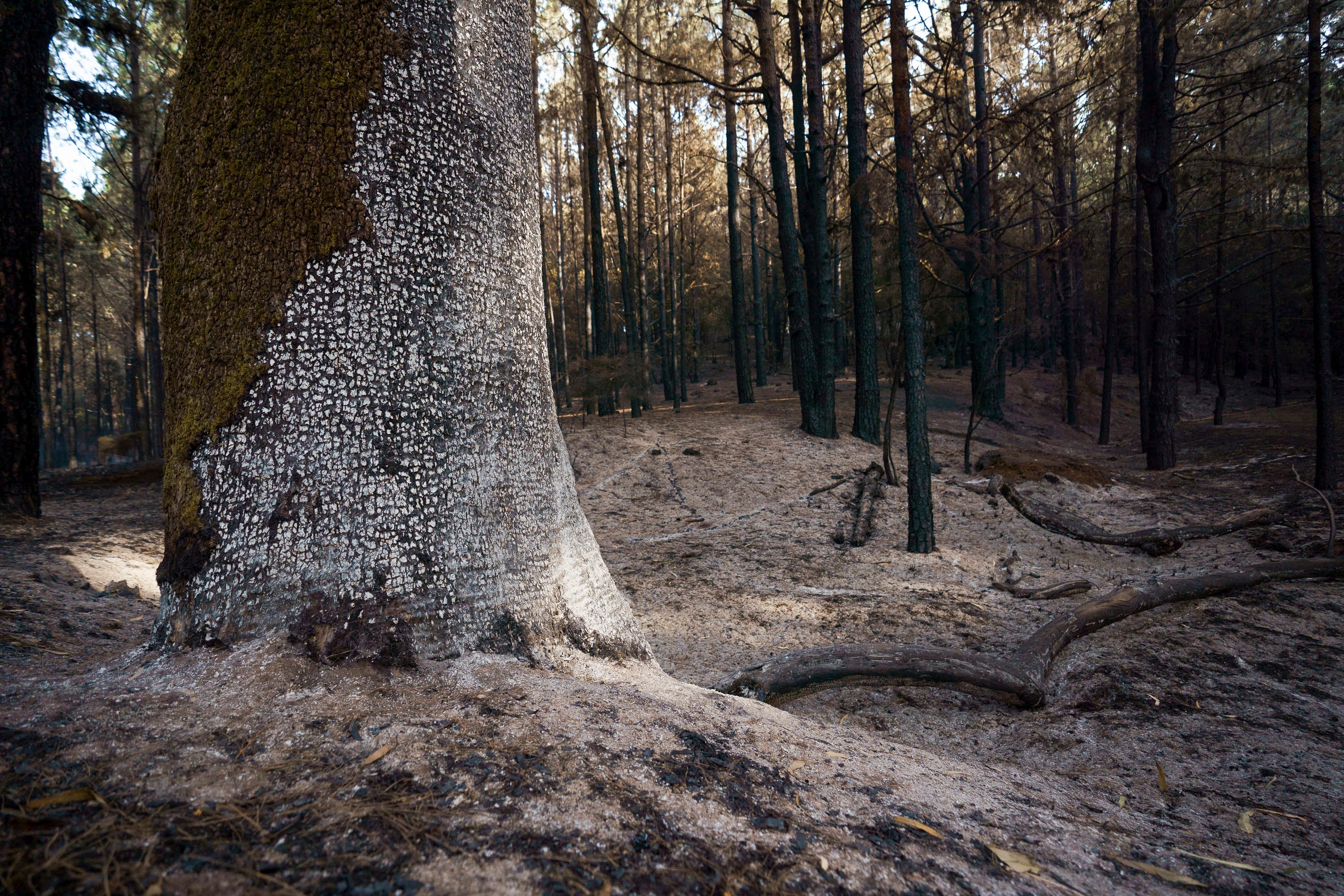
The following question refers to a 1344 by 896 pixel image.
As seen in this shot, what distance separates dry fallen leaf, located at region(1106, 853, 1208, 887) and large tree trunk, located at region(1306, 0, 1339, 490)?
29.7 feet

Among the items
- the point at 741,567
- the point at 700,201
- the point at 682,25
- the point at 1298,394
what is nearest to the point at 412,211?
the point at 741,567

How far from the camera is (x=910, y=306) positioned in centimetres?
673

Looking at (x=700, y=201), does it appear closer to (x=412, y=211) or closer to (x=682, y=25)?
(x=682, y=25)

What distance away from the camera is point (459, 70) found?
8.30ft

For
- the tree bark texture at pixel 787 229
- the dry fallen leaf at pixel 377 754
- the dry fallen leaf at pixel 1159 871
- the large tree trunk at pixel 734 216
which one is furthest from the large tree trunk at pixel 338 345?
the large tree trunk at pixel 734 216

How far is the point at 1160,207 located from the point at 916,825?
13.4 m

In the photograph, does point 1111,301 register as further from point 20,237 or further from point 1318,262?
point 20,237

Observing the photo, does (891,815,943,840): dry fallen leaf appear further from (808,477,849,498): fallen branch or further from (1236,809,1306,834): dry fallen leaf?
(808,477,849,498): fallen branch

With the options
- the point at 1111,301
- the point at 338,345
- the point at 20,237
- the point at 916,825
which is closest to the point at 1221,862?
the point at 916,825

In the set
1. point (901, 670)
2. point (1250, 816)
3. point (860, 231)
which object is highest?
point (860, 231)

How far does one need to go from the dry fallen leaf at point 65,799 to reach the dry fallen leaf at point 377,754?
514 mm

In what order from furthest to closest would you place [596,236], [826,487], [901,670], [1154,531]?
[596,236]
[826,487]
[1154,531]
[901,670]

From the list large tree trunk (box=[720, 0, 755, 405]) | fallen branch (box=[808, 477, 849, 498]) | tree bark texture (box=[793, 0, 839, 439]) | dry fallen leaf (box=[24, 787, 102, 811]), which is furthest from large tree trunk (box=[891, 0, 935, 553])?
large tree trunk (box=[720, 0, 755, 405])

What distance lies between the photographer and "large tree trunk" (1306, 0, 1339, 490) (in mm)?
7797
